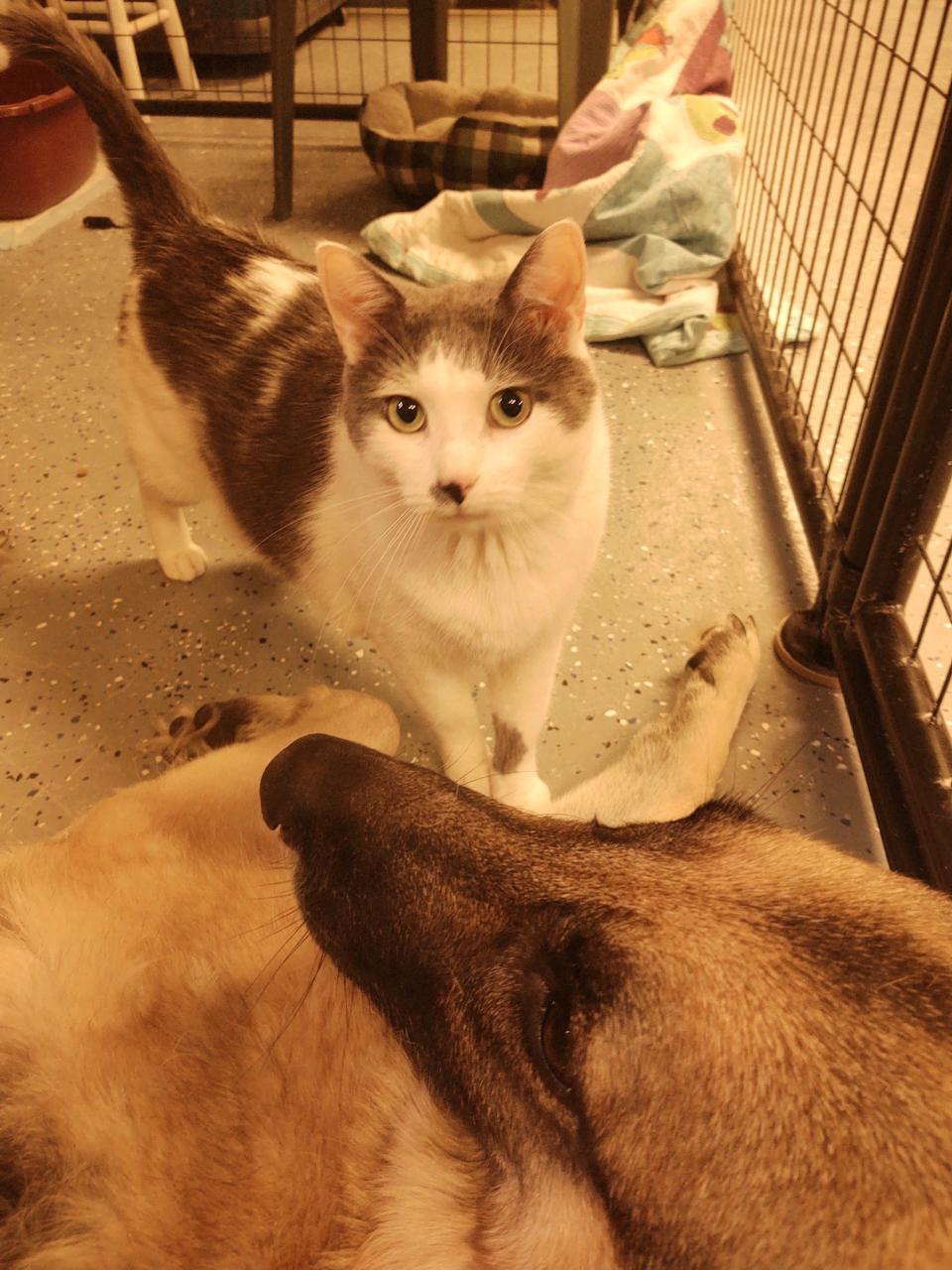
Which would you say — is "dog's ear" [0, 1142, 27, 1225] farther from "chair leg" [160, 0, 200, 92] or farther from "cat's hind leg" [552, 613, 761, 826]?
"chair leg" [160, 0, 200, 92]

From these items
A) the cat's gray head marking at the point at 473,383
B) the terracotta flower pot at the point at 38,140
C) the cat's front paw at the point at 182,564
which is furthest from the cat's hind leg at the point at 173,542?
the terracotta flower pot at the point at 38,140

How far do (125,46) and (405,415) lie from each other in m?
3.62

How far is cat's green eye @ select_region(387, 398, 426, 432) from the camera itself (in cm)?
119

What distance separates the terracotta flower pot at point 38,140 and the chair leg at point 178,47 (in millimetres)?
1086

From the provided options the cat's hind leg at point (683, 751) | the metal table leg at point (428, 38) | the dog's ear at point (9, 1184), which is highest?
the metal table leg at point (428, 38)

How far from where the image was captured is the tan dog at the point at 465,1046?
0.64m

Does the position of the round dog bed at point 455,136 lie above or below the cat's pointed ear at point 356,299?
below

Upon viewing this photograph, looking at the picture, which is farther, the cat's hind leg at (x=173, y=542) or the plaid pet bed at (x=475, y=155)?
the plaid pet bed at (x=475, y=155)

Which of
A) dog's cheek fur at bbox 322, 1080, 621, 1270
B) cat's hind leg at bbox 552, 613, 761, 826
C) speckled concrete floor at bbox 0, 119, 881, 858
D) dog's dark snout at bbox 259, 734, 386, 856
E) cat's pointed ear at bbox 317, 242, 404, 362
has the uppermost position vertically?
cat's pointed ear at bbox 317, 242, 404, 362

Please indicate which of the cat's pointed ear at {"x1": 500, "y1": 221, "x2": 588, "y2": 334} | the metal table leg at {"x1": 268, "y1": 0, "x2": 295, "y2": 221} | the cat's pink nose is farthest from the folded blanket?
the cat's pink nose

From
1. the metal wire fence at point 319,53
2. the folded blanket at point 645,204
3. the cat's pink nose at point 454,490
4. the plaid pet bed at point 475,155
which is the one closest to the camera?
the cat's pink nose at point 454,490

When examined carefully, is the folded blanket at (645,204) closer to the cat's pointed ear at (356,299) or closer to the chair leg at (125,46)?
the cat's pointed ear at (356,299)

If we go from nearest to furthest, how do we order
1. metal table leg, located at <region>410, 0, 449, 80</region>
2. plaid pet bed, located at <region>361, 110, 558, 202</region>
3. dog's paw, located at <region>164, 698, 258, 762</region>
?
dog's paw, located at <region>164, 698, 258, 762</region>, plaid pet bed, located at <region>361, 110, 558, 202</region>, metal table leg, located at <region>410, 0, 449, 80</region>

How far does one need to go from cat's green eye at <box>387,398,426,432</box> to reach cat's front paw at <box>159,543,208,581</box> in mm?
873
